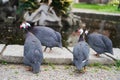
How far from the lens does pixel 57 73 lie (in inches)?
275

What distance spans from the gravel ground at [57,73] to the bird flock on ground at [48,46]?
14cm

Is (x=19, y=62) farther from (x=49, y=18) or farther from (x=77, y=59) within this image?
(x=49, y=18)

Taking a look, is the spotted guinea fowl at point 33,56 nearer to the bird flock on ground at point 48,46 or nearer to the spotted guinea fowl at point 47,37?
the bird flock on ground at point 48,46

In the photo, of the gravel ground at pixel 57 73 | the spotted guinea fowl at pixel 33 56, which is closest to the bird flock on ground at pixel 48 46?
the spotted guinea fowl at pixel 33 56

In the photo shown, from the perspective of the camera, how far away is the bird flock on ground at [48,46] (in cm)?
675

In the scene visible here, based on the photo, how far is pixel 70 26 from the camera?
1611 centimetres

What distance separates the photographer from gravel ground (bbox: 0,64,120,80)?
666cm

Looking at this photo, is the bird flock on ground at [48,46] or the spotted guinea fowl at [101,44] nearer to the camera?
the bird flock on ground at [48,46]

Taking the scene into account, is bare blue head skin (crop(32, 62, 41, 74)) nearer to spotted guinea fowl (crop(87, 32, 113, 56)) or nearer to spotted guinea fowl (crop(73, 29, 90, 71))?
spotted guinea fowl (crop(73, 29, 90, 71))

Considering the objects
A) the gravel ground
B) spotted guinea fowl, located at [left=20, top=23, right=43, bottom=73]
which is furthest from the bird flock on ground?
the gravel ground

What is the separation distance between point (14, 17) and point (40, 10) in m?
2.50

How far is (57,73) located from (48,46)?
0.89m

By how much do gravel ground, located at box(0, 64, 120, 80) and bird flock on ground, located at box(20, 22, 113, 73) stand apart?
0.14 metres

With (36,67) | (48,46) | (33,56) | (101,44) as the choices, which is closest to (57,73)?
(36,67)
